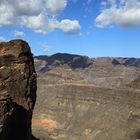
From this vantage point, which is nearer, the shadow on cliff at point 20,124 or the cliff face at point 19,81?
the shadow on cliff at point 20,124

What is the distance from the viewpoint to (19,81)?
4272 centimetres

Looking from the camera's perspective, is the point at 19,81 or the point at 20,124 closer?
the point at 20,124

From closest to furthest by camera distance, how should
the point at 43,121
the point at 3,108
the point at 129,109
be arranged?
the point at 3,108 → the point at 129,109 → the point at 43,121

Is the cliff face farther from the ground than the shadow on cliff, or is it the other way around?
the cliff face

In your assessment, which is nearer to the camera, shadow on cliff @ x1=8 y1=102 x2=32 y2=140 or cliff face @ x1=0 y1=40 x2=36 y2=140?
shadow on cliff @ x1=8 y1=102 x2=32 y2=140

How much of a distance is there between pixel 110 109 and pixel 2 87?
486 feet

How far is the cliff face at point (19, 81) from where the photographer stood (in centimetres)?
4097

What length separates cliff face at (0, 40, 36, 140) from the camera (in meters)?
41.0

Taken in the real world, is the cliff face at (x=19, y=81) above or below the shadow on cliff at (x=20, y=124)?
above

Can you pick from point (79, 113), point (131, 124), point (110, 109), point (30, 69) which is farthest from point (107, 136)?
point (30, 69)

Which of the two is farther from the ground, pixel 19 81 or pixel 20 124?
pixel 19 81

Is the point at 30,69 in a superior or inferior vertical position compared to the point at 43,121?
superior

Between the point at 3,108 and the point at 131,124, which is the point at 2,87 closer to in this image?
the point at 3,108

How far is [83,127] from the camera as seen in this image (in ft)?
598
